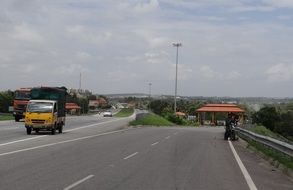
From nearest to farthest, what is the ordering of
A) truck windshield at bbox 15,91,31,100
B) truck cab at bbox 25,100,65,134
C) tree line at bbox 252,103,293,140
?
truck cab at bbox 25,100,65,134 < truck windshield at bbox 15,91,31,100 < tree line at bbox 252,103,293,140

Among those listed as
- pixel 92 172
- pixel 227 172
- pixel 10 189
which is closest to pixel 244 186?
pixel 227 172

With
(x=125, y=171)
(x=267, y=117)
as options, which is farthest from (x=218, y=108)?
(x=125, y=171)

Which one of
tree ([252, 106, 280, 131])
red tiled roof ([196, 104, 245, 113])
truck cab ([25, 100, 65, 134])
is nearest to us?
truck cab ([25, 100, 65, 134])

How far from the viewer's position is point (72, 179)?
1355 centimetres

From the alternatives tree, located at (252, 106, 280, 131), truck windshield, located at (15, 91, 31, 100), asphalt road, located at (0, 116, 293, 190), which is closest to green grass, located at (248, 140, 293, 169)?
asphalt road, located at (0, 116, 293, 190)

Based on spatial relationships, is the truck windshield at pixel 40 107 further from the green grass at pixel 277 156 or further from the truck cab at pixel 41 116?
the green grass at pixel 277 156

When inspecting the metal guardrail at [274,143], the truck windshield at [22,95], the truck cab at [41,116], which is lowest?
the metal guardrail at [274,143]

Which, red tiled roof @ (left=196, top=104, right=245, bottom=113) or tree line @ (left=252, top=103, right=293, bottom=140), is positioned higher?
red tiled roof @ (left=196, top=104, right=245, bottom=113)

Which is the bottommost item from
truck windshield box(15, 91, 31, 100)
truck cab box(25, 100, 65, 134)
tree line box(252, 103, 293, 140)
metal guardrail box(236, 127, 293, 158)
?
tree line box(252, 103, 293, 140)

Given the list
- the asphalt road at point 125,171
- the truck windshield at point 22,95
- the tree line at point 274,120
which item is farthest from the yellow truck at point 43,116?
the tree line at point 274,120

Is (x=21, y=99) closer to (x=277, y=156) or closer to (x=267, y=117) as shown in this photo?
(x=277, y=156)

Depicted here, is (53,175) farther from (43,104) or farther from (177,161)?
(43,104)

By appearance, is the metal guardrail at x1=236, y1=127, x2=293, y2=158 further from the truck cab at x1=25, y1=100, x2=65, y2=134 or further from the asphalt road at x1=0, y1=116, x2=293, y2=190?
the truck cab at x1=25, y1=100, x2=65, y2=134

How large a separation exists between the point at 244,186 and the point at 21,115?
150 feet
